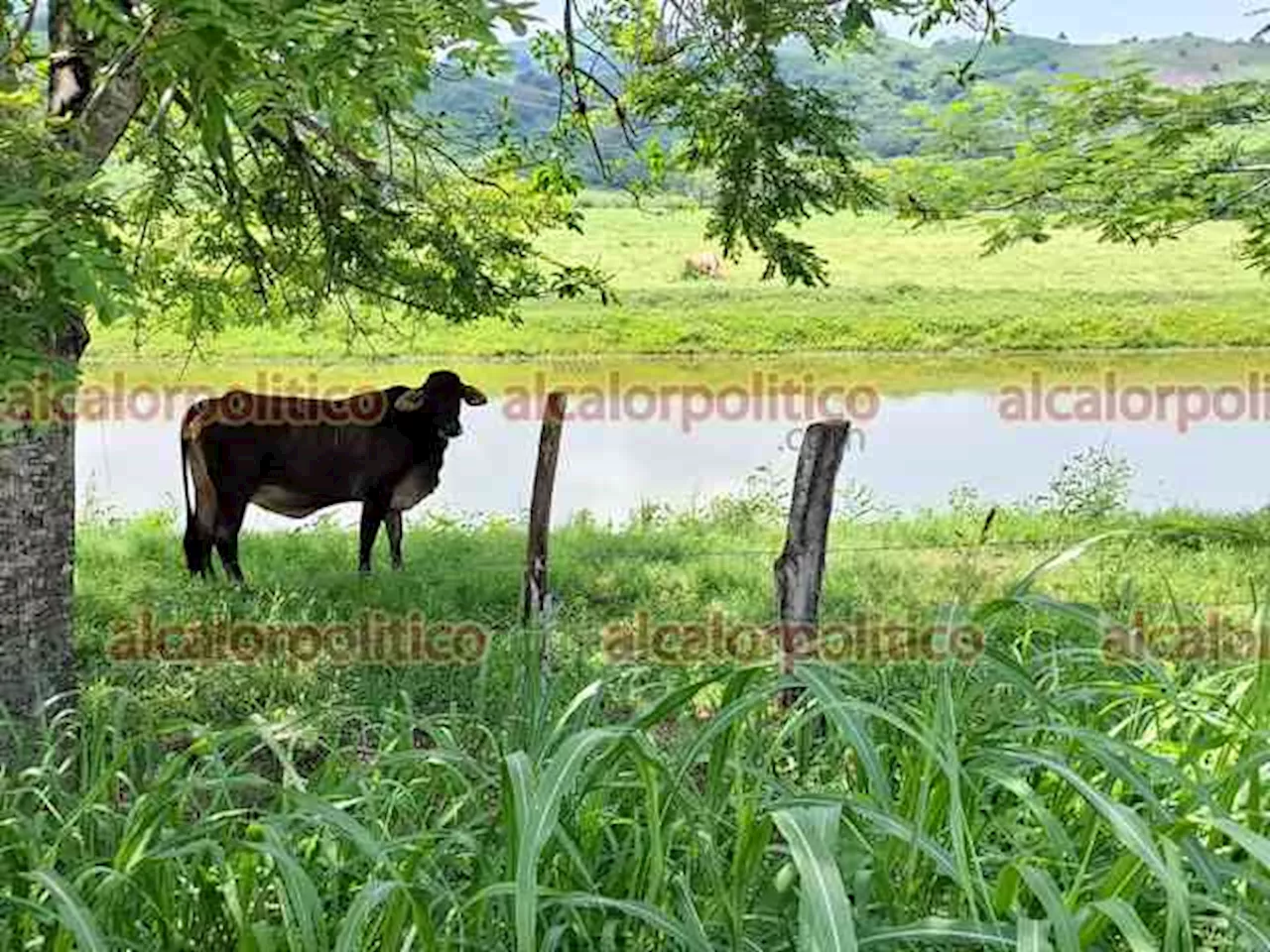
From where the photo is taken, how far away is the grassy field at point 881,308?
24000 millimetres

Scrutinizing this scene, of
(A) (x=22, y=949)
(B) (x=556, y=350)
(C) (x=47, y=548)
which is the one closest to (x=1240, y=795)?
(A) (x=22, y=949)

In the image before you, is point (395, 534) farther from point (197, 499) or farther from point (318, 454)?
point (197, 499)

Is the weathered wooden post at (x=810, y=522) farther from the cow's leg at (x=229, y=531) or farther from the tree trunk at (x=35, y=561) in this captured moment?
the cow's leg at (x=229, y=531)

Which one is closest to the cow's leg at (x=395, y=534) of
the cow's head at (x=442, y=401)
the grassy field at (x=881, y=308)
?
the cow's head at (x=442, y=401)

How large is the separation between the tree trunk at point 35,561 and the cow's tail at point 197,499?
3505 millimetres

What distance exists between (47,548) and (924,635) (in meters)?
3.45

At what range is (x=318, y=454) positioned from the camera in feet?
31.1

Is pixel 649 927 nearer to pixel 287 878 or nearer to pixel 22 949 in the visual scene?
pixel 287 878

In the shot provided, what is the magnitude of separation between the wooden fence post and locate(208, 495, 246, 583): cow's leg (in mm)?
3253

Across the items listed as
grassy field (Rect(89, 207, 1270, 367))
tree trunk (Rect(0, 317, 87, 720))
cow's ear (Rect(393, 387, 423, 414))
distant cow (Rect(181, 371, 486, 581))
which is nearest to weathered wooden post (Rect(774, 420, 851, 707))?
tree trunk (Rect(0, 317, 87, 720))

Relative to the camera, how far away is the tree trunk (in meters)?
5.16

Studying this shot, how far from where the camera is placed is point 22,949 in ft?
6.80

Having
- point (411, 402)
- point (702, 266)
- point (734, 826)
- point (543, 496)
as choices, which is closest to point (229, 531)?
point (411, 402)

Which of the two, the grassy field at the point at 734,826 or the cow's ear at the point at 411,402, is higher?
the cow's ear at the point at 411,402
